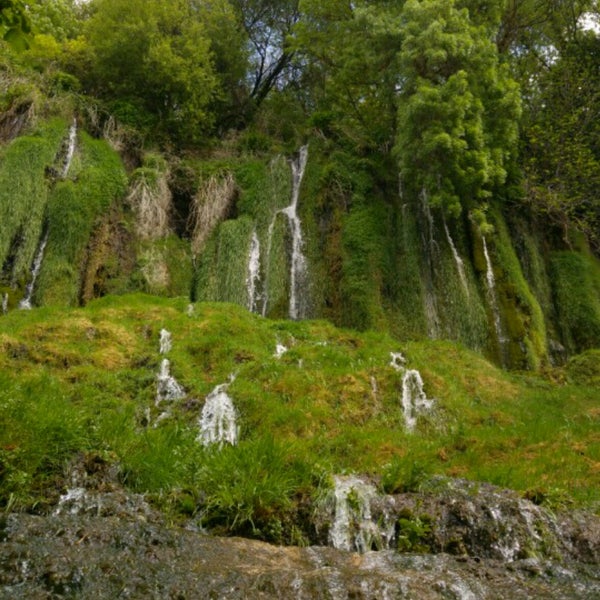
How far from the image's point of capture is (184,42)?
65.9 ft

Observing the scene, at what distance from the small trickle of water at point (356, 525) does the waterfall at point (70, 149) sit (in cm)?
1302

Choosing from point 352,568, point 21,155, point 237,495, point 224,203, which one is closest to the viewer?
point 352,568

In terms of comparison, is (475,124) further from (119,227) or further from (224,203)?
(119,227)

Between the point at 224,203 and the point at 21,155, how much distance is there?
559 cm

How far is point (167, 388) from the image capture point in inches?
403

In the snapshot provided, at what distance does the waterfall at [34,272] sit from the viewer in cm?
1352

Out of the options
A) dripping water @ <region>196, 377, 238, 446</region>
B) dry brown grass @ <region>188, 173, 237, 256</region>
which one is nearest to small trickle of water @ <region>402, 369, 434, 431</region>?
dripping water @ <region>196, 377, 238, 446</region>

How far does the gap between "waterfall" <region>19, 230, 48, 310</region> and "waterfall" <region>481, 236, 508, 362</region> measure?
11812 mm

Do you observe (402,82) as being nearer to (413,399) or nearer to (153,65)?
(153,65)

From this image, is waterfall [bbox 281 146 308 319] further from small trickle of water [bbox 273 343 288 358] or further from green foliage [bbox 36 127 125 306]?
green foliage [bbox 36 127 125 306]

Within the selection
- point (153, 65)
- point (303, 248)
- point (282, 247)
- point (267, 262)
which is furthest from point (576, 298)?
point (153, 65)

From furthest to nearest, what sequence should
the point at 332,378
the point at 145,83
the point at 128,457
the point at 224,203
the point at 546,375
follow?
the point at 145,83, the point at 224,203, the point at 546,375, the point at 332,378, the point at 128,457

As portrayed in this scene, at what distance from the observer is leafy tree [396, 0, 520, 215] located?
1543 cm

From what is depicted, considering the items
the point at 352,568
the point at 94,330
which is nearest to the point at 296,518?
the point at 352,568
